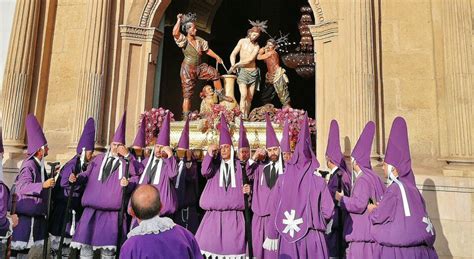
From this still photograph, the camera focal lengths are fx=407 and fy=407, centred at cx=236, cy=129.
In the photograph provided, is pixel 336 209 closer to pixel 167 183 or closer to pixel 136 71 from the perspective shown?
pixel 167 183

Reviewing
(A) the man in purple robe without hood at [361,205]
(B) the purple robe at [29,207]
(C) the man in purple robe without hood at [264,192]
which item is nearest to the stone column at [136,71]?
(B) the purple robe at [29,207]

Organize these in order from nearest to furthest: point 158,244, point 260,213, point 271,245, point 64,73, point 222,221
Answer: point 158,244
point 271,245
point 222,221
point 260,213
point 64,73

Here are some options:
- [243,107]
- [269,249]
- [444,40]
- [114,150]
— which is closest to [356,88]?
[444,40]

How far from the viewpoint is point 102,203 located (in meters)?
5.64

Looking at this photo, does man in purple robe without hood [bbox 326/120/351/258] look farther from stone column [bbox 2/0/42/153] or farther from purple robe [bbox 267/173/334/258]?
stone column [bbox 2/0/42/153]

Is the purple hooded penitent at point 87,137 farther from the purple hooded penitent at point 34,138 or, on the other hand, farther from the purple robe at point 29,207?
the purple robe at point 29,207

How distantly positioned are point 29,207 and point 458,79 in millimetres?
7270

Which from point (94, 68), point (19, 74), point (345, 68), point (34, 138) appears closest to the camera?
point (34, 138)

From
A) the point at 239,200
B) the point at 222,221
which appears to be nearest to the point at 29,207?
the point at 222,221

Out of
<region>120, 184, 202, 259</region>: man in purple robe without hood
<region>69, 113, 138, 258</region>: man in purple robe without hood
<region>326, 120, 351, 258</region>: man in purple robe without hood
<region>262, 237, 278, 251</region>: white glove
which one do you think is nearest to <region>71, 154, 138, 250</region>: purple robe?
<region>69, 113, 138, 258</region>: man in purple robe without hood

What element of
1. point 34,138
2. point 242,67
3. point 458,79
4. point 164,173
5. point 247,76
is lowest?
point 164,173

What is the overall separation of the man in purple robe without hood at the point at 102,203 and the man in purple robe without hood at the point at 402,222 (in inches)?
134

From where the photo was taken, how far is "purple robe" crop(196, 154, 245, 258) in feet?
17.2

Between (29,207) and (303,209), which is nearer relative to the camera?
(303,209)
